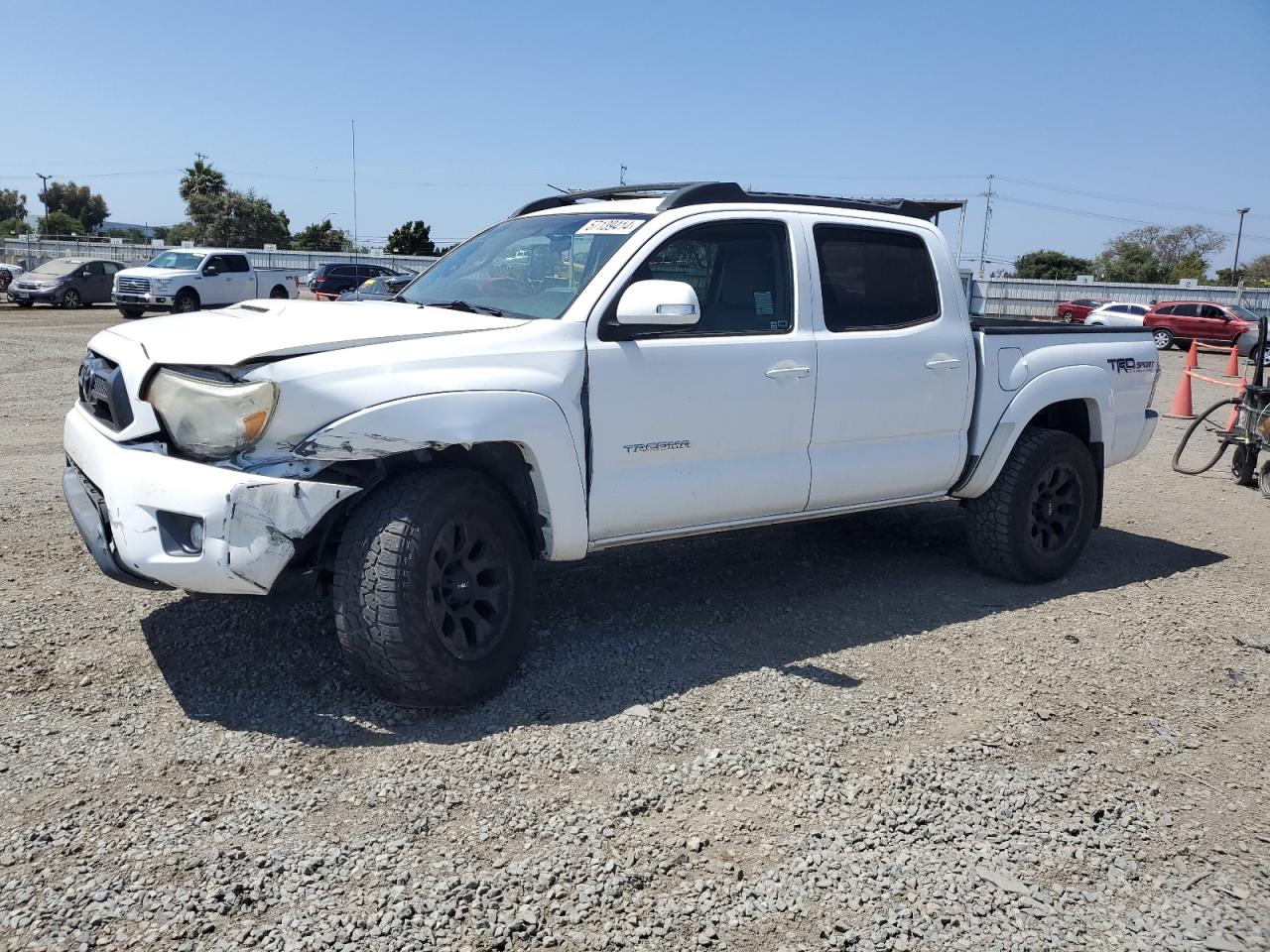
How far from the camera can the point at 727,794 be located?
11.4 feet

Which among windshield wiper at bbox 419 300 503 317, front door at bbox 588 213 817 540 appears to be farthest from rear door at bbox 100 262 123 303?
front door at bbox 588 213 817 540

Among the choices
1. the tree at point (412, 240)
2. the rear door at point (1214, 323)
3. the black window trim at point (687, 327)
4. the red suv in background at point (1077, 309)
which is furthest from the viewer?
the tree at point (412, 240)

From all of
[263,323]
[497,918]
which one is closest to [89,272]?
[263,323]

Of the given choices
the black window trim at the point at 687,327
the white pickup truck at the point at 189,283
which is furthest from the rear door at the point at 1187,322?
the black window trim at the point at 687,327

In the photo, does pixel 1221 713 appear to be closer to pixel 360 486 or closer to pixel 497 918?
pixel 497 918

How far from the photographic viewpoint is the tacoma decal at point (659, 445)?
4.30 m

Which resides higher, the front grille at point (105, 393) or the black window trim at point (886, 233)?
the black window trim at point (886, 233)

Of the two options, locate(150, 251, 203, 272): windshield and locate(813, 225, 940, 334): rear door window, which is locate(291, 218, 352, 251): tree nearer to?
locate(150, 251, 203, 272): windshield

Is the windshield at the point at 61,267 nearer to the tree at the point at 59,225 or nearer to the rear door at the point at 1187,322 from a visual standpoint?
the rear door at the point at 1187,322

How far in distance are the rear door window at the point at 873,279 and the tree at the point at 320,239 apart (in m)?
68.0

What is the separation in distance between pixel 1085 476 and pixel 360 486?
14.0 feet

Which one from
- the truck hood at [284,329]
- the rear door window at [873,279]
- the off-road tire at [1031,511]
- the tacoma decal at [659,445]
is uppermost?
the rear door window at [873,279]

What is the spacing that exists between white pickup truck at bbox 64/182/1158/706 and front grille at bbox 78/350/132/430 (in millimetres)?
21

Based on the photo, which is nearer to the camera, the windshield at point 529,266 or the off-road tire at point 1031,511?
the windshield at point 529,266
